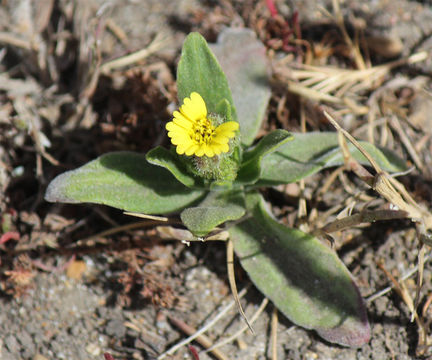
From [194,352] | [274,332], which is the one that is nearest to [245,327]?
[274,332]

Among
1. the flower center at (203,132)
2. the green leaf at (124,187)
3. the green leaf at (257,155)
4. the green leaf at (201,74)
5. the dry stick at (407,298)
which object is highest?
the green leaf at (201,74)

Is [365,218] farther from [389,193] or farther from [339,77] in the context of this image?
[339,77]

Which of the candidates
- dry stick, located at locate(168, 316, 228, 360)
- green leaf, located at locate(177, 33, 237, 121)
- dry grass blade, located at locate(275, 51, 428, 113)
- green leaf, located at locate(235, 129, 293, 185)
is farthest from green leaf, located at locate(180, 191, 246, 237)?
dry grass blade, located at locate(275, 51, 428, 113)

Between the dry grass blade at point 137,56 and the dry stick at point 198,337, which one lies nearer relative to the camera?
the dry stick at point 198,337

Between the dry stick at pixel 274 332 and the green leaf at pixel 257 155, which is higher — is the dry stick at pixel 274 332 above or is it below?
below

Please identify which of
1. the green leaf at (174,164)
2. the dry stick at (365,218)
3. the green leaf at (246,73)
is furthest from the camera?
the green leaf at (246,73)

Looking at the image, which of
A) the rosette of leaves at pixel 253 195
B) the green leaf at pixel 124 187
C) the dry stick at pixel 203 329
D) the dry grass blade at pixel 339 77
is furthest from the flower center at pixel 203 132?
the dry grass blade at pixel 339 77

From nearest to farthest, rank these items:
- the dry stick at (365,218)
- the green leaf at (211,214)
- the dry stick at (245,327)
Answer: the dry stick at (365,218), the green leaf at (211,214), the dry stick at (245,327)

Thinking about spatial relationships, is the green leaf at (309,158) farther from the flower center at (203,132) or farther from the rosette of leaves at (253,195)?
the flower center at (203,132)
